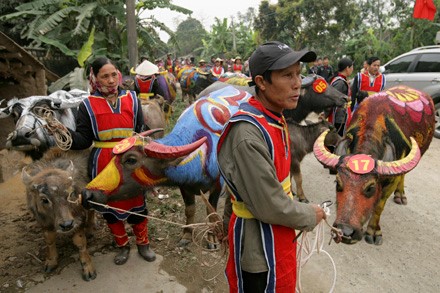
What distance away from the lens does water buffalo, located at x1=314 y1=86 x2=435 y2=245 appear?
9.11 feet

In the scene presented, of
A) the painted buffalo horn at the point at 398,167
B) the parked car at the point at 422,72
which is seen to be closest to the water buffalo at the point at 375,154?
the painted buffalo horn at the point at 398,167

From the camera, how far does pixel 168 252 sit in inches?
149

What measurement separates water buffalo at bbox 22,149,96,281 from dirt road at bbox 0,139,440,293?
0.87 ft

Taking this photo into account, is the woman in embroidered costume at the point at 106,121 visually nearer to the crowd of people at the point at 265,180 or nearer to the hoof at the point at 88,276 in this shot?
the hoof at the point at 88,276

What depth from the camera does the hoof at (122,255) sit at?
3.55 meters

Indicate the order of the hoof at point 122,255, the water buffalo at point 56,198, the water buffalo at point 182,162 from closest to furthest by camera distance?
the water buffalo at point 182,162 < the water buffalo at point 56,198 < the hoof at point 122,255

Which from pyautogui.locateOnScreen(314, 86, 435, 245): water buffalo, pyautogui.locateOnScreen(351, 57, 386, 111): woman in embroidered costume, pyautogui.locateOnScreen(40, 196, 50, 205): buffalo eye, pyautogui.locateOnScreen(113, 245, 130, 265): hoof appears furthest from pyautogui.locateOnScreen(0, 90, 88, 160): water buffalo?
pyautogui.locateOnScreen(351, 57, 386, 111): woman in embroidered costume

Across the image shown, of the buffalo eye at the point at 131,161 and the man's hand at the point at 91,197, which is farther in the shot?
the buffalo eye at the point at 131,161

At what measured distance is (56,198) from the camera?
9.82ft

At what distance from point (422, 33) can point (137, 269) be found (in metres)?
18.5

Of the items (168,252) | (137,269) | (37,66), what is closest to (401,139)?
(168,252)

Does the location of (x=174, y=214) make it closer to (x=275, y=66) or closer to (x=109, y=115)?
(x=109, y=115)

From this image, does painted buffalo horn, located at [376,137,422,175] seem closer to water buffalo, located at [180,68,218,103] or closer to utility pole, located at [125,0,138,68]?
utility pole, located at [125,0,138,68]

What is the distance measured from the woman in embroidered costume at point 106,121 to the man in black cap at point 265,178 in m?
1.71
